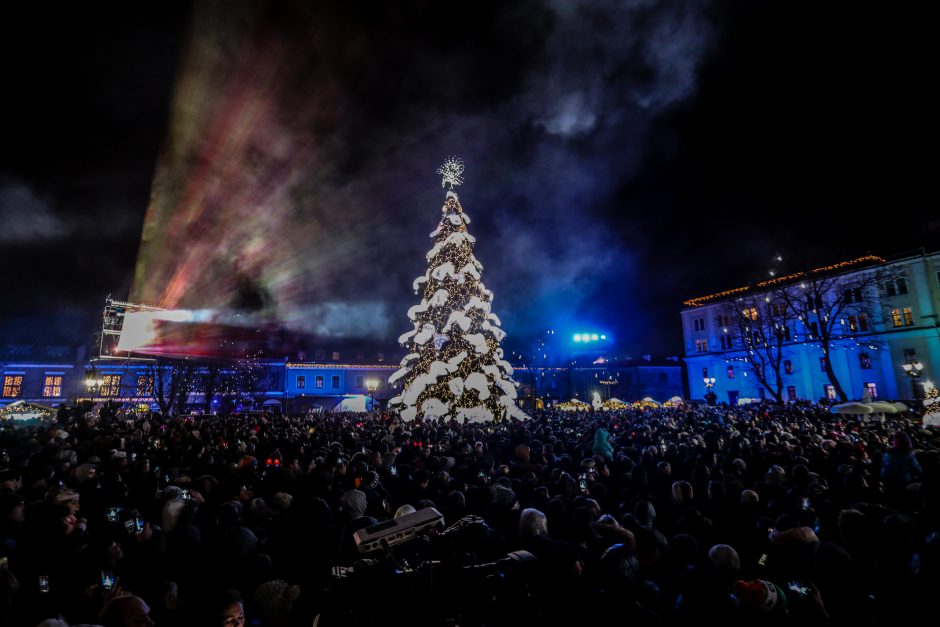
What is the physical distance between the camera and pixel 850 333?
51.9 meters

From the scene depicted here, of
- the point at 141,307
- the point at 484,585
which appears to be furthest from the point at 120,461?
the point at 141,307

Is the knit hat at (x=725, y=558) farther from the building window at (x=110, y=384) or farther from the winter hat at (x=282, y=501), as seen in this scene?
the building window at (x=110, y=384)

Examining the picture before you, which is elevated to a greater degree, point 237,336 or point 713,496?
point 237,336

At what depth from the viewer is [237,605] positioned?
3699 mm

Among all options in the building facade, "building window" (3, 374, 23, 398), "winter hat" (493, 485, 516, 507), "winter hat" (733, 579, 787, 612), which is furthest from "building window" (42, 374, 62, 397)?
the building facade

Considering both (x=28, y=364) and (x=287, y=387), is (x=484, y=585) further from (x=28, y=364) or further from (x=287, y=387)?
(x=28, y=364)

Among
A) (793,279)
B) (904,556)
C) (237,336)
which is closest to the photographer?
(904,556)

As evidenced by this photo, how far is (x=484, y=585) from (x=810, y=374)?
2662 inches

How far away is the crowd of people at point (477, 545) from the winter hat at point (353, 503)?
0.02 meters

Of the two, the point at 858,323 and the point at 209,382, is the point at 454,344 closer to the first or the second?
the point at 209,382

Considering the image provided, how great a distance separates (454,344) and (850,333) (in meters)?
53.6

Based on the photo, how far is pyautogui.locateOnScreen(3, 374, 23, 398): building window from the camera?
5519 cm

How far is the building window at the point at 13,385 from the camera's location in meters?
55.2

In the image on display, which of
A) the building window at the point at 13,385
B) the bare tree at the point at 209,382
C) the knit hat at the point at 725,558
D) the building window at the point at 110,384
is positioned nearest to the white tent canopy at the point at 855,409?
the knit hat at the point at 725,558
